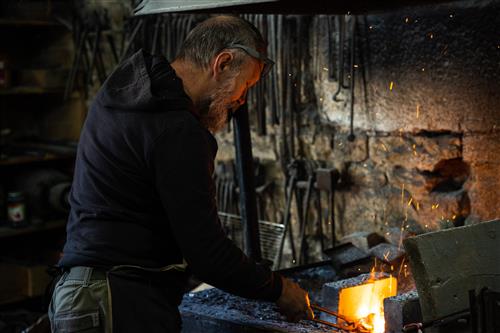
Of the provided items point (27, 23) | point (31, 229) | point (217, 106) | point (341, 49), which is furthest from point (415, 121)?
point (27, 23)

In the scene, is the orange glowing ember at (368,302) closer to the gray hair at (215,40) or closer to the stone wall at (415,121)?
the stone wall at (415,121)

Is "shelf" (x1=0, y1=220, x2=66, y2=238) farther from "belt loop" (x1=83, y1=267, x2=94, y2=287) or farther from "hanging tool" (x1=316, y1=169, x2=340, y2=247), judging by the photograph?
"belt loop" (x1=83, y1=267, x2=94, y2=287)

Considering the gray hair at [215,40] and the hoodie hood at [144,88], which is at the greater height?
the gray hair at [215,40]

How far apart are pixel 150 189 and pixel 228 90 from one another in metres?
0.37

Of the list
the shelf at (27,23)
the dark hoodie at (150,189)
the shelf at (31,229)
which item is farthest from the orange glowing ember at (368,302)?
the shelf at (27,23)

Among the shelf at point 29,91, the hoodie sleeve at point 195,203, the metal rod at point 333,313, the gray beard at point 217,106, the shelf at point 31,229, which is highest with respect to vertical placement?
the shelf at point 29,91

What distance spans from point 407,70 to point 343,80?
0.35m

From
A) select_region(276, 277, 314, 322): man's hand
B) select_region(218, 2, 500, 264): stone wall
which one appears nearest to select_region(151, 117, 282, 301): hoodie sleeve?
select_region(276, 277, 314, 322): man's hand

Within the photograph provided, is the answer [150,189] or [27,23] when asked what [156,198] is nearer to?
[150,189]

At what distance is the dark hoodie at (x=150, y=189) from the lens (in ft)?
6.41

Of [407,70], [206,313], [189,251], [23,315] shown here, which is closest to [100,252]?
[189,251]

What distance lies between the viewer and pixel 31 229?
435 centimetres

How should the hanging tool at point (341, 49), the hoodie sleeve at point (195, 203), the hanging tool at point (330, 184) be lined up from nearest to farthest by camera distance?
the hoodie sleeve at point (195, 203)
the hanging tool at point (341, 49)
the hanging tool at point (330, 184)

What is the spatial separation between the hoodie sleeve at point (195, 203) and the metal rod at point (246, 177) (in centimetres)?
95
